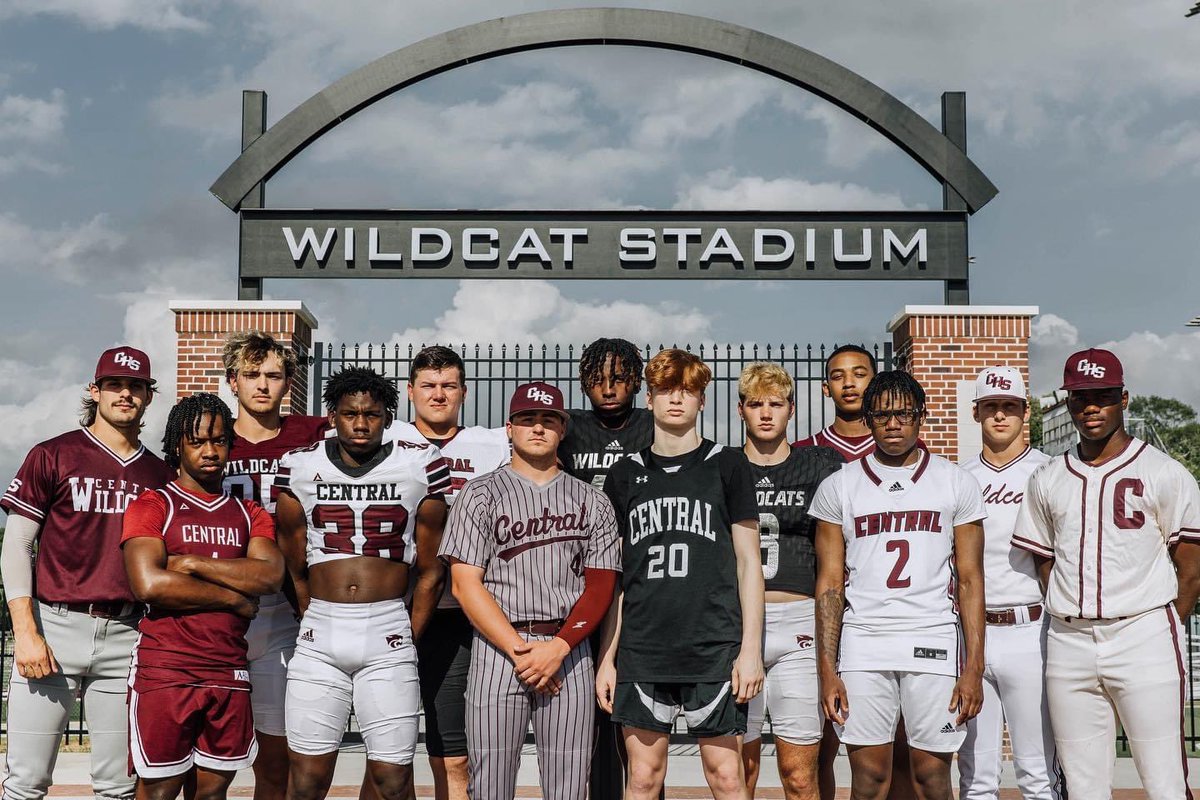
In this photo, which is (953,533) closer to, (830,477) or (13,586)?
(830,477)

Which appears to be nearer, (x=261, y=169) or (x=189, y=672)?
(x=189, y=672)

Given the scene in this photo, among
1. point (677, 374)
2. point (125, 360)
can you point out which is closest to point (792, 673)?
point (677, 374)

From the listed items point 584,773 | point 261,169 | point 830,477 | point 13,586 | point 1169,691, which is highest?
point 261,169

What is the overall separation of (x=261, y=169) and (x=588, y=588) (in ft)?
24.6

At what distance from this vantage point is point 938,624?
4395mm

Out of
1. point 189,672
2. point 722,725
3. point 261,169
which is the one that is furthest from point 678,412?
point 261,169

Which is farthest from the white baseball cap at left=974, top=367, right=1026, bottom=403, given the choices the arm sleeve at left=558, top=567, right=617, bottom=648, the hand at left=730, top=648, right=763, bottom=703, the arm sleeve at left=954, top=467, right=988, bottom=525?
the arm sleeve at left=558, top=567, right=617, bottom=648

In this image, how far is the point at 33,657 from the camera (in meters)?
4.51

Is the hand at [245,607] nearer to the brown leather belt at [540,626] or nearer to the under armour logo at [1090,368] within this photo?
the brown leather belt at [540,626]

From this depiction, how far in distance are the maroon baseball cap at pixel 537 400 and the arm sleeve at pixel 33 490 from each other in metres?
1.97

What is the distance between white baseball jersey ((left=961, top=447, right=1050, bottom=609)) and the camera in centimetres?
487

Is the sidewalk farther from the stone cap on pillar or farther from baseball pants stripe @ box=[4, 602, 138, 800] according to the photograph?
the stone cap on pillar

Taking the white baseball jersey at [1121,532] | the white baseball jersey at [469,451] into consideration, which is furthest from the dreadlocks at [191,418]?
the white baseball jersey at [1121,532]

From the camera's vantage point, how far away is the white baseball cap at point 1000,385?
5121 mm
